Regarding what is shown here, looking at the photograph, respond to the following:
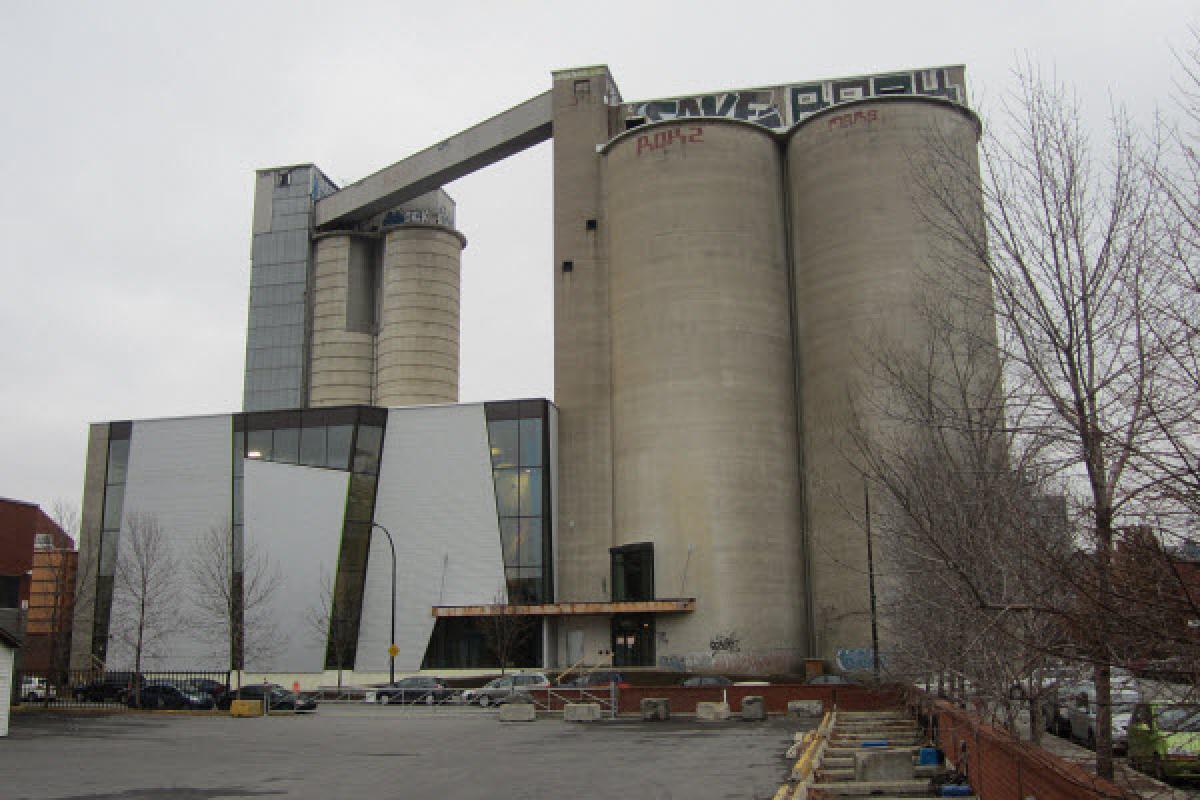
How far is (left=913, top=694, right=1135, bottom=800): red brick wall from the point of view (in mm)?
9070

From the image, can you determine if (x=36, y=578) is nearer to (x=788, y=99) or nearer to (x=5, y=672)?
(x=5, y=672)

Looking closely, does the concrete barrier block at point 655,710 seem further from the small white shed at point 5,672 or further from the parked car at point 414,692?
the small white shed at point 5,672

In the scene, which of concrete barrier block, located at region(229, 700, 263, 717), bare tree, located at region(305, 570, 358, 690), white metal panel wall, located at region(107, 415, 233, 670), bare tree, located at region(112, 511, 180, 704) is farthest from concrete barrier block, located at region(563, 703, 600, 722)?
bare tree, located at region(112, 511, 180, 704)

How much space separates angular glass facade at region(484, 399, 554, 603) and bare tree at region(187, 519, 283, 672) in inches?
567

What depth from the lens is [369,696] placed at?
56.1m

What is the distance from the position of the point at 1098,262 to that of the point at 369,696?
5102 cm

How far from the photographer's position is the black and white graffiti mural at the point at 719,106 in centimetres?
7500

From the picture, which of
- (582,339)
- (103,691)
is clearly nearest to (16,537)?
(103,691)

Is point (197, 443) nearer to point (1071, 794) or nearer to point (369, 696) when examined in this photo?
point (369, 696)

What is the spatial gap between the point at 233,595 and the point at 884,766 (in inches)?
2040

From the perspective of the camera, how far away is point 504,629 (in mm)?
62188

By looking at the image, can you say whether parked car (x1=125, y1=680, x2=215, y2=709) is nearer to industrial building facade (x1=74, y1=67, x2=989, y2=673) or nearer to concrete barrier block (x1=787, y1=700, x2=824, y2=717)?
industrial building facade (x1=74, y1=67, x2=989, y2=673)

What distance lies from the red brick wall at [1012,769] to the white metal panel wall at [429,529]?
153ft

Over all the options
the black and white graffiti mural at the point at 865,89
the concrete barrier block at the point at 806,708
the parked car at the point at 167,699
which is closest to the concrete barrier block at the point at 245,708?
the parked car at the point at 167,699
